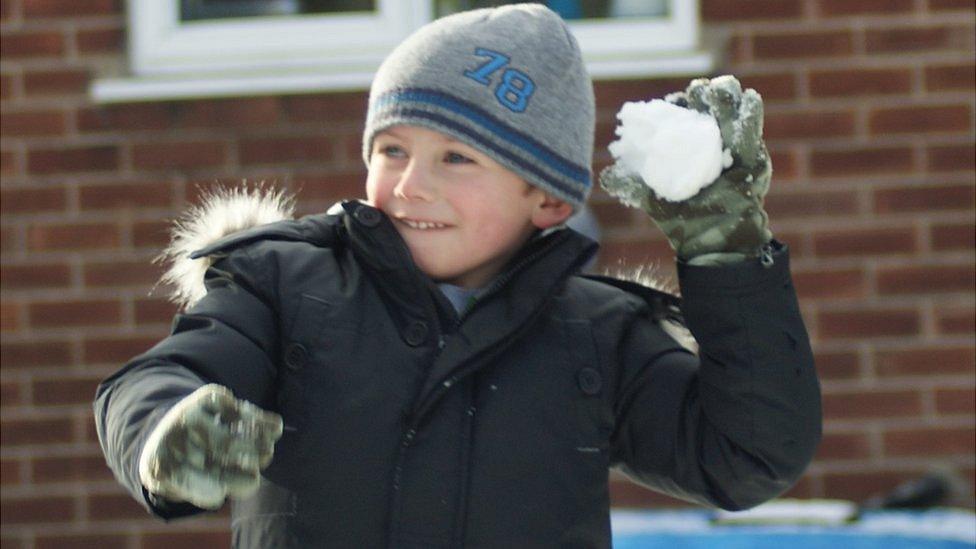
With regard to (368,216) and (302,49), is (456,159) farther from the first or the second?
(302,49)

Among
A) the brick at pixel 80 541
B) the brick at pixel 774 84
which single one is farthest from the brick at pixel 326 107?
the brick at pixel 80 541

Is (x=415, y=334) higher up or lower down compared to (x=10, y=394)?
higher up

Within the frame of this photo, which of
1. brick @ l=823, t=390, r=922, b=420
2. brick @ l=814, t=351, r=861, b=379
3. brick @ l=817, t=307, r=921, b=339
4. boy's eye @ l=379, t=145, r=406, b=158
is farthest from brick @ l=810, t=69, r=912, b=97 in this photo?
boy's eye @ l=379, t=145, r=406, b=158

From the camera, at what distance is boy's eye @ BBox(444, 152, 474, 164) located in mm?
2314

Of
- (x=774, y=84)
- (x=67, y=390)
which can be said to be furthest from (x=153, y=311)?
(x=774, y=84)

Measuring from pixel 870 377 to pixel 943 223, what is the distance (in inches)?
17.7

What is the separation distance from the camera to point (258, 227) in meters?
2.30

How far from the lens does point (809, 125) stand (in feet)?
14.8

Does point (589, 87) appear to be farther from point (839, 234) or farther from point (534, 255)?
point (839, 234)

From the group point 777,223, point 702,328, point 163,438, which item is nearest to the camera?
point 163,438

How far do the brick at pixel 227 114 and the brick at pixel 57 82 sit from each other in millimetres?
276

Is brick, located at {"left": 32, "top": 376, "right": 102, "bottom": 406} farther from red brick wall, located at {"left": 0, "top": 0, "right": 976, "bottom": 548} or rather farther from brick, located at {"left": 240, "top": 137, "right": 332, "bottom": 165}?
brick, located at {"left": 240, "top": 137, "right": 332, "bottom": 165}

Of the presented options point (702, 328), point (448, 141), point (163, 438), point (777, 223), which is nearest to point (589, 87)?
point (448, 141)

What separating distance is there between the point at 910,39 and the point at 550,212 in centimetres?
233
